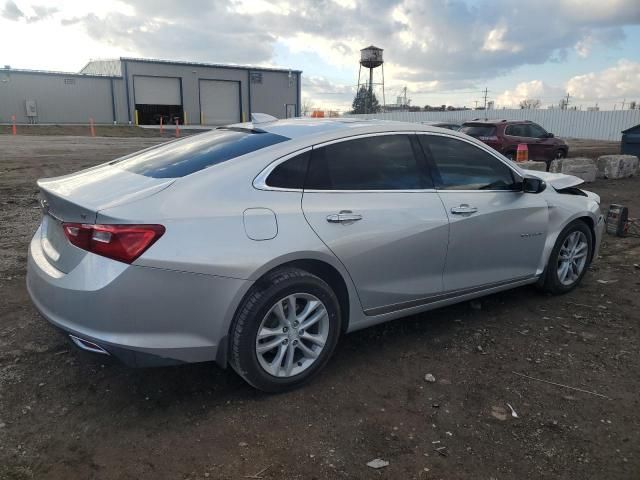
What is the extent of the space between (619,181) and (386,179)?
37.2 ft

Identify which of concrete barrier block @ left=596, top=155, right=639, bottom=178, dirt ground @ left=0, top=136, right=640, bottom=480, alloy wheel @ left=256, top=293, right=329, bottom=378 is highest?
concrete barrier block @ left=596, top=155, right=639, bottom=178

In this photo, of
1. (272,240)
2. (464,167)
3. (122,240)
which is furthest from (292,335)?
(464,167)

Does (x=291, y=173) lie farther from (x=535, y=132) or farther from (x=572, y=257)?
(x=535, y=132)

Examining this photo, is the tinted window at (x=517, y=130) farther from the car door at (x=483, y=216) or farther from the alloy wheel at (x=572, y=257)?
the car door at (x=483, y=216)

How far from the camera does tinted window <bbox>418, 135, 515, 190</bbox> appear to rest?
3.92 m

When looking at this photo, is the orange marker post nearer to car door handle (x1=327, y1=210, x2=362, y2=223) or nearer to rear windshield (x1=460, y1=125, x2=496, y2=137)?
rear windshield (x1=460, y1=125, x2=496, y2=137)

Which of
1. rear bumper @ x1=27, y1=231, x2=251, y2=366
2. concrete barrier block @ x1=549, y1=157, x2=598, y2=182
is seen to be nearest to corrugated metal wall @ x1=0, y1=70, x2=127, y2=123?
concrete barrier block @ x1=549, y1=157, x2=598, y2=182

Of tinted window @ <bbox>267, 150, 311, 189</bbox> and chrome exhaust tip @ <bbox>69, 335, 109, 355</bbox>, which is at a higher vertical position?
tinted window @ <bbox>267, 150, 311, 189</bbox>

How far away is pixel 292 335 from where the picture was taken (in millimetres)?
3172

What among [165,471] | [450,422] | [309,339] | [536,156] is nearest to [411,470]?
[450,422]

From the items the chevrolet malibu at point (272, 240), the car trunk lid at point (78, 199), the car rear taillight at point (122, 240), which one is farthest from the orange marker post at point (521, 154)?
the car rear taillight at point (122, 240)

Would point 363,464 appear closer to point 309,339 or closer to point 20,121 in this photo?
point 309,339

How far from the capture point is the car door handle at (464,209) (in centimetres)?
385

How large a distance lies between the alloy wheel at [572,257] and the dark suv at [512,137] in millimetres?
10686
